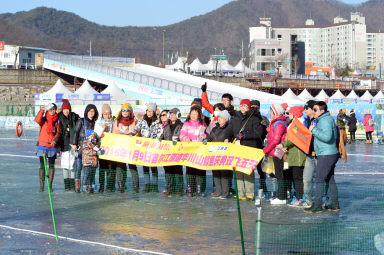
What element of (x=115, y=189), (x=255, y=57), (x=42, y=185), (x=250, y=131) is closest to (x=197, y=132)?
(x=250, y=131)

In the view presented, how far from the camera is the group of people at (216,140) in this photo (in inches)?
428

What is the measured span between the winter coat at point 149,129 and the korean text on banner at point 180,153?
123 millimetres

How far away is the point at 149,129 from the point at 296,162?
10.7 feet

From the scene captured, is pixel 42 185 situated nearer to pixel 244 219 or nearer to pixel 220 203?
pixel 220 203

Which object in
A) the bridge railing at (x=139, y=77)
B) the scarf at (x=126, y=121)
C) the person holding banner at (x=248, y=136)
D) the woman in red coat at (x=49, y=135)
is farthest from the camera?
the bridge railing at (x=139, y=77)

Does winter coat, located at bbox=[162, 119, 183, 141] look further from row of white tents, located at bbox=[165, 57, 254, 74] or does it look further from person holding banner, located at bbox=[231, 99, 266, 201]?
row of white tents, located at bbox=[165, 57, 254, 74]

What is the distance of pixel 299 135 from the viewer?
11.2 meters

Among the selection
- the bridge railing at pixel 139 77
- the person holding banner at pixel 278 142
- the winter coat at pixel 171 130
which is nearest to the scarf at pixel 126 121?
the winter coat at pixel 171 130

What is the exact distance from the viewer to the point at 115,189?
13.4 meters

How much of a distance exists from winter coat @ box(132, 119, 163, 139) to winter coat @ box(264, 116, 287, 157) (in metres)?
2.48

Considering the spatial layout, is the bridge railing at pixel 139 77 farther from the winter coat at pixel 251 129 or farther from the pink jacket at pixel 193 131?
the winter coat at pixel 251 129

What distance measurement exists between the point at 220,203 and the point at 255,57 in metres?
138

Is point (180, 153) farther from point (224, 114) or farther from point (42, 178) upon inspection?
point (42, 178)

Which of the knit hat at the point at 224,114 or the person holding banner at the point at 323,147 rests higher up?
the knit hat at the point at 224,114
